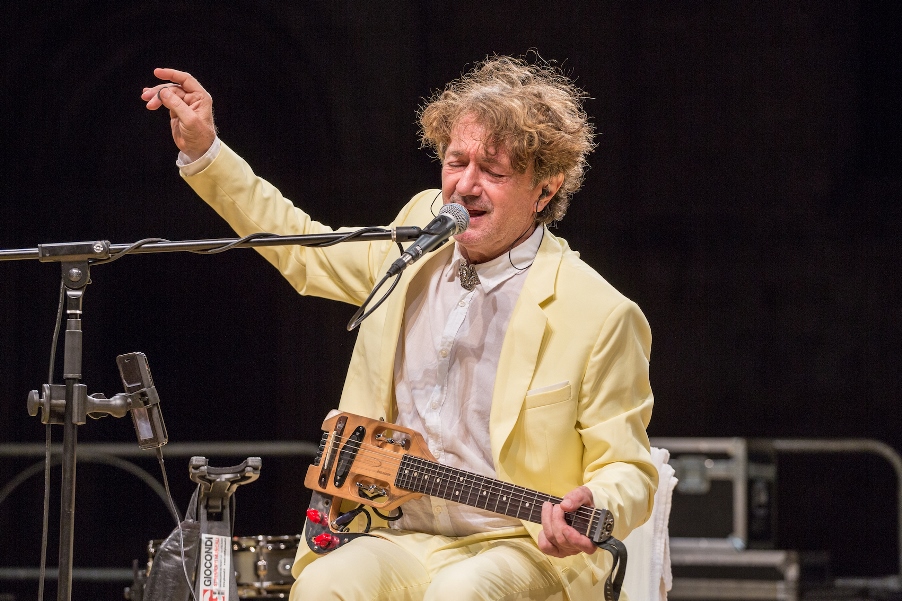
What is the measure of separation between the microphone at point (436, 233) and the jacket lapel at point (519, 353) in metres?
0.29

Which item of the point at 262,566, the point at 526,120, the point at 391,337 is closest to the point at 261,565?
the point at 262,566

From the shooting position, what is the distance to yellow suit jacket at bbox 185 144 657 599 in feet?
7.55

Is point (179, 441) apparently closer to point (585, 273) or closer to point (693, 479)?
point (693, 479)

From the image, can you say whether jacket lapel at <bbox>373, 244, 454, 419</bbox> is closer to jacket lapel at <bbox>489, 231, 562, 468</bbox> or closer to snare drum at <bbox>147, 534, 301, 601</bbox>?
jacket lapel at <bbox>489, 231, 562, 468</bbox>

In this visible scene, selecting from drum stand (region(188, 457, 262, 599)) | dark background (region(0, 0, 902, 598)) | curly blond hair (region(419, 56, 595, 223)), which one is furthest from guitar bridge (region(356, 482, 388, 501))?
dark background (region(0, 0, 902, 598))

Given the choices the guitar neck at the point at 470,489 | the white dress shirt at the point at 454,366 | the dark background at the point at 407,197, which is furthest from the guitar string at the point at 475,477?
the dark background at the point at 407,197

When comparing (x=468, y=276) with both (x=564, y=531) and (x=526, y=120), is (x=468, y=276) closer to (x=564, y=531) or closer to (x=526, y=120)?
(x=526, y=120)

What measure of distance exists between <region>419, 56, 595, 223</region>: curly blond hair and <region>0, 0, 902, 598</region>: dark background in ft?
6.17

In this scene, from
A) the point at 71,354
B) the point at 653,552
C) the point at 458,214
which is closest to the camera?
the point at 71,354

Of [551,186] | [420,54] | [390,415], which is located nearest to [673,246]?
[420,54]

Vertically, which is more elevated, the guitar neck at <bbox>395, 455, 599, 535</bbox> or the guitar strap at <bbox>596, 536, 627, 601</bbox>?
the guitar neck at <bbox>395, 455, 599, 535</bbox>

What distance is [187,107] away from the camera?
2.42m

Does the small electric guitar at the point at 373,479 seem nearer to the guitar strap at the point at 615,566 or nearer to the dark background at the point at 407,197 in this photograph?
the guitar strap at the point at 615,566

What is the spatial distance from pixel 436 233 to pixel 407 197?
2.53 m
